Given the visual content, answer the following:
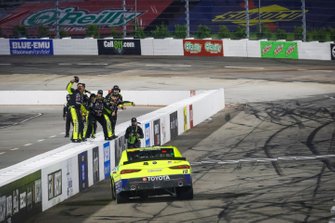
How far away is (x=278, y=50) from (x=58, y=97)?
16180 millimetres

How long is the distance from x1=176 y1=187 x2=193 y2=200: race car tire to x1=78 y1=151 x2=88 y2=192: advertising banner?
8.49 ft

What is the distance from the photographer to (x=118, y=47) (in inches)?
2254

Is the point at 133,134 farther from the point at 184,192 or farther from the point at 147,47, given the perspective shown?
the point at 147,47

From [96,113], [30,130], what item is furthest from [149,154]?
[30,130]

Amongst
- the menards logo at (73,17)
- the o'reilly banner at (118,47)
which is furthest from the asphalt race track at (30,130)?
the menards logo at (73,17)

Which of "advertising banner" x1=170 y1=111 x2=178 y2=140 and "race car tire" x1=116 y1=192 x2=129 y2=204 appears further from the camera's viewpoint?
"advertising banner" x1=170 y1=111 x2=178 y2=140

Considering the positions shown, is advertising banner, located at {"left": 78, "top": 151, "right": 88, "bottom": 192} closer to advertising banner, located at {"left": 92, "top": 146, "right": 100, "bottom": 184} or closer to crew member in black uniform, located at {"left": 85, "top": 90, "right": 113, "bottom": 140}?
advertising banner, located at {"left": 92, "top": 146, "right": 100, "bottom": 184}

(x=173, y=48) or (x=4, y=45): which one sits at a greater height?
(x=4, y=45)

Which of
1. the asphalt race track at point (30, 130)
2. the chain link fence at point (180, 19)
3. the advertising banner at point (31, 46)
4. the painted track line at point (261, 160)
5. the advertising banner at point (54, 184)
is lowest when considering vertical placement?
the asphalt race track at point (30, 130)

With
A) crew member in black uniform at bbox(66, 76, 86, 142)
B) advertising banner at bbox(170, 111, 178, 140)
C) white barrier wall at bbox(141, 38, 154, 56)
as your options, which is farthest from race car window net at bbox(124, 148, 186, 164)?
white barrier wall at bbox(141, 38, 154, 56)

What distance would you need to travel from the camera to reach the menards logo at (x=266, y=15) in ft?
181

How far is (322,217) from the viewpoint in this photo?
566 inches

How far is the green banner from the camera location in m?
52.3

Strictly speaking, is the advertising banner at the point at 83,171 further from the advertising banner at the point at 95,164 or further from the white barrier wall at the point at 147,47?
the white barrier wall at the point at 147,47
